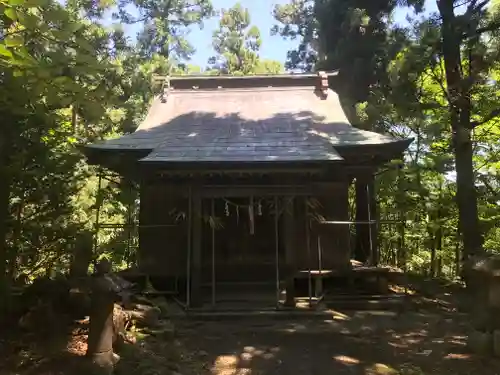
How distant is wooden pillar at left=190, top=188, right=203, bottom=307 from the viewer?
29.1 ft

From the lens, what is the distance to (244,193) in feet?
29.1

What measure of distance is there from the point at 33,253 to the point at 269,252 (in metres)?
5.96

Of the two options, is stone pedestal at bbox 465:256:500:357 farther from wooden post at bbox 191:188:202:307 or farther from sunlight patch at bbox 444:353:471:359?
wooden post at bbox 191:188:202:307

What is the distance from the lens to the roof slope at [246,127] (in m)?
9.11

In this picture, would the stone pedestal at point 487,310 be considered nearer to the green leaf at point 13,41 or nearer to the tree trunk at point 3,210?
the green leaf at point 13,41

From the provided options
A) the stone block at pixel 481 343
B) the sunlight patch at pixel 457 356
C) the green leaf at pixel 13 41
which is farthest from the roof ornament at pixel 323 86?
the green leaf at pixel 13 41

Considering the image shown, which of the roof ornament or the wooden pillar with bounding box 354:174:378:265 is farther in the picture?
the wooden pillar with bounding box 354:174:378:265

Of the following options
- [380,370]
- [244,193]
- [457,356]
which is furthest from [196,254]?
[457,356]

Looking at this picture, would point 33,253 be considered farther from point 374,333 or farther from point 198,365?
point 374,333

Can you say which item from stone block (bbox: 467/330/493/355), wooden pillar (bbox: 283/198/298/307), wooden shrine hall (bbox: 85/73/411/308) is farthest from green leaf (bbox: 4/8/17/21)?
wooden pillar (bbox: 283/198/298/307)

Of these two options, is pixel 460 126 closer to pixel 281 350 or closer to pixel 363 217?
pixel 363 217

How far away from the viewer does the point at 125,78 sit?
17.7m

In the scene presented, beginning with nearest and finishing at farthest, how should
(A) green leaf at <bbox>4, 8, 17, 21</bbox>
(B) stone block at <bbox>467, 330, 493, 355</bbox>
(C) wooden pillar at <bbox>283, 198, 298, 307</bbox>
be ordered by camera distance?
(A) green leaf at <bbox>4, 8, 17, 21</bbox>, (B) stone block at <bbox>467, 330, 493, 355</bbox>, (C) wooden pillar at <bbox>283, 198, 298, 307</bbox>

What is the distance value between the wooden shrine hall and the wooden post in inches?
0.8
